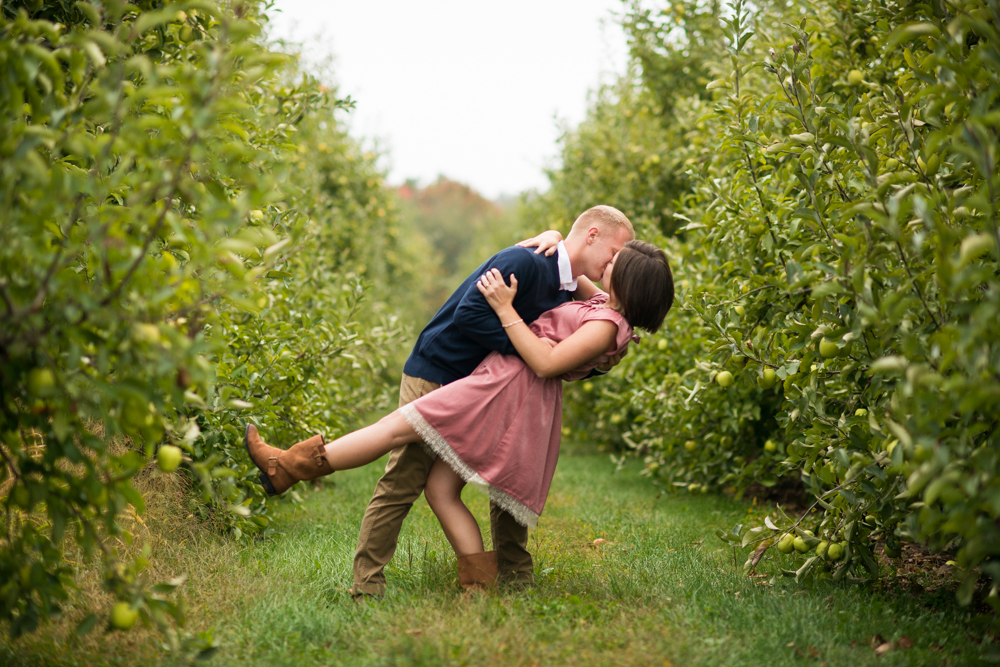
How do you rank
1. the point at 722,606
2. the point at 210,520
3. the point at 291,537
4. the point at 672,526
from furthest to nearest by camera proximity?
the point at 672,526 → the point at 291,537 → the point at 210,520 → the point at 722,606

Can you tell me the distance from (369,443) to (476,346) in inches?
24.0

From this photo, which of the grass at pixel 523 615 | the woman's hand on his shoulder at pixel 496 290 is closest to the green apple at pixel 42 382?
the grass at pixel 523 615

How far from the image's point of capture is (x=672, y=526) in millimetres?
4371

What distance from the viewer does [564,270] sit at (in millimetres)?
3057

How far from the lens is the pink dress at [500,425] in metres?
2.75

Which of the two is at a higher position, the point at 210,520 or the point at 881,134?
the point at 881,134

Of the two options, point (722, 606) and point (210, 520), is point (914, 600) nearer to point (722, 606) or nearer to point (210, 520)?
point (722, 606)

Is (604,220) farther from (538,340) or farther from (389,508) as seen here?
(389,508)

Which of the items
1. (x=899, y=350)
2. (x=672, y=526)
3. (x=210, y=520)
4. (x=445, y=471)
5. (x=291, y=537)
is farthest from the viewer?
(x=672, y=526)

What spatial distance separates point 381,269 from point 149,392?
34.9ft

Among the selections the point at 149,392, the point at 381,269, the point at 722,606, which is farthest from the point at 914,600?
the point at 381,269

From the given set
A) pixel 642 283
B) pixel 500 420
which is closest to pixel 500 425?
pixel 500 420

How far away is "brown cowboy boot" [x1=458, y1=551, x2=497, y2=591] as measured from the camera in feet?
9.39

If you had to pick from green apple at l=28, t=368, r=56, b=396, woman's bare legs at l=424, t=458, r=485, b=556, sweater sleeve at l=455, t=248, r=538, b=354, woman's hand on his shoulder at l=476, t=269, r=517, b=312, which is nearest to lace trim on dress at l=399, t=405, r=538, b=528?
woman's bare legs at l=424, t=458, r=485, b=556
